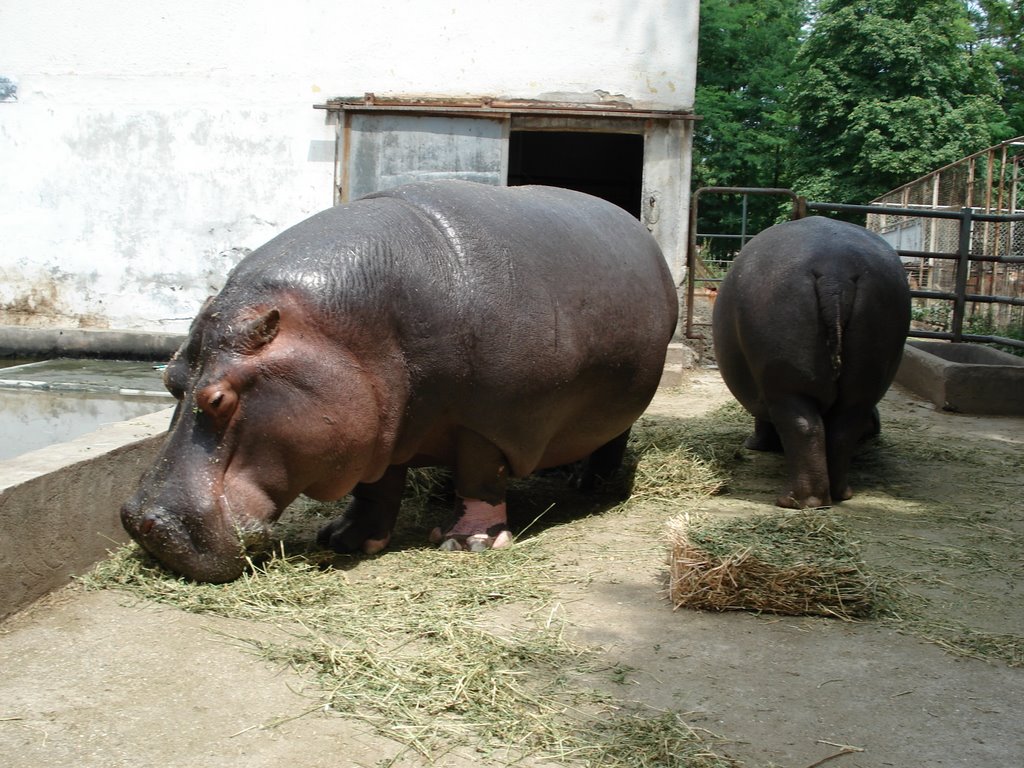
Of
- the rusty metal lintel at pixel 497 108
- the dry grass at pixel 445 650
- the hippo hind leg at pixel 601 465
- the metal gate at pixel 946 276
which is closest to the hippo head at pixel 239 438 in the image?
the dry grass at pixel 445 650

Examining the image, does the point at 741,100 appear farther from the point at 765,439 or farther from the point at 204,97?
the point at 765,439

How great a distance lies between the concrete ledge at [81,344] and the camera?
9609 millimetres

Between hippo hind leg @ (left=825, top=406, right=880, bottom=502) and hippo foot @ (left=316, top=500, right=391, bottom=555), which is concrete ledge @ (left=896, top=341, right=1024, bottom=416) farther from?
hippo foot @ (left=316, top=500, right=391, bottom=555)

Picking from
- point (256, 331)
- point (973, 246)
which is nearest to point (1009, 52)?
point (973, 246)

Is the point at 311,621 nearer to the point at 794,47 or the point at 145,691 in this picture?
the point at 145,691

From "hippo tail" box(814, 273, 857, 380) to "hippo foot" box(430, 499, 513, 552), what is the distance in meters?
1.66

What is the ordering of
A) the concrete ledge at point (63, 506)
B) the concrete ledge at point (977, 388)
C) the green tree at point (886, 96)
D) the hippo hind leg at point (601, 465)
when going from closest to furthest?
the concrete ledge at point (63, 506), the hippo hind leg at point (601, 465), the concrete ledge at point (977, 388), the green tree at point (886, 96)

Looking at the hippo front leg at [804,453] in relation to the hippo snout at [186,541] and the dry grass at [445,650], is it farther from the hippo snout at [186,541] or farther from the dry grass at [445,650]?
the hippo snout at [186,541]

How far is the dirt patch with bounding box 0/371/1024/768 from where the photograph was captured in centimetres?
246

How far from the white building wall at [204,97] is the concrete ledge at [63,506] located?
6.59 metres

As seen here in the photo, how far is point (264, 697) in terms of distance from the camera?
272 centimetres

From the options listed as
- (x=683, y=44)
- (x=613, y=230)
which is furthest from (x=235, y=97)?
(x=613, y=230)

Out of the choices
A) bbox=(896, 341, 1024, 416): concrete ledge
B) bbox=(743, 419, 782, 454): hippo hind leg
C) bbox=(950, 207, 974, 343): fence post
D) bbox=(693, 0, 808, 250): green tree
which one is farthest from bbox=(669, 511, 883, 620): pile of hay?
bbox=(693, 0, 808, 250): green tree

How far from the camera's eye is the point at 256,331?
346 cm
